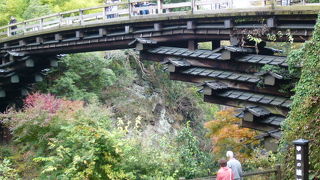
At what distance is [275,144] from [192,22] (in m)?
5.44

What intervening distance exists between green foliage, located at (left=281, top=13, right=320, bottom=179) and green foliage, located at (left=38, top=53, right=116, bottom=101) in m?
15.8

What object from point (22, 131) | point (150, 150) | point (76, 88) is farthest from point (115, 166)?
point (76, 88)

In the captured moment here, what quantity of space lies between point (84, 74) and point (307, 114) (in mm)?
18115

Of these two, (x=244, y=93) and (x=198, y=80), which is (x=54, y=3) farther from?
(x=244, y=93)

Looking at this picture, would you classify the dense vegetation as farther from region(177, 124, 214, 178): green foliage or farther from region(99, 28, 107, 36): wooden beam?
region(99, 28, 107, 36): wooden beam

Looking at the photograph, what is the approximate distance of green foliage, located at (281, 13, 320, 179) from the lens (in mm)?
10641

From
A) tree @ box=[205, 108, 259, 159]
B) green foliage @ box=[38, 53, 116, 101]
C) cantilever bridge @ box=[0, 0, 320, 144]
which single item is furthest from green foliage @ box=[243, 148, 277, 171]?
green foliage @ box=[38, 53, 116, 101]

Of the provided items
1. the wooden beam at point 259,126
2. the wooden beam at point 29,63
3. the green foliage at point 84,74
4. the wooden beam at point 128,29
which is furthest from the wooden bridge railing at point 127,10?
the wooden beam at point 259,126

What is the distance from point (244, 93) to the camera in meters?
15.0

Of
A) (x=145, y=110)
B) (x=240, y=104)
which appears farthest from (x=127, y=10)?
(x=145, y=110)

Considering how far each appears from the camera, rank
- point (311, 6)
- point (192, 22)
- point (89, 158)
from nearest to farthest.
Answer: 1. point (89, 158)
2. point (311, 6)
3. point (192, 22)

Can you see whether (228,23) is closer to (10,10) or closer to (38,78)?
(38,78)

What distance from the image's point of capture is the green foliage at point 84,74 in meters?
26.1

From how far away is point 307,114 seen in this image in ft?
36.5
